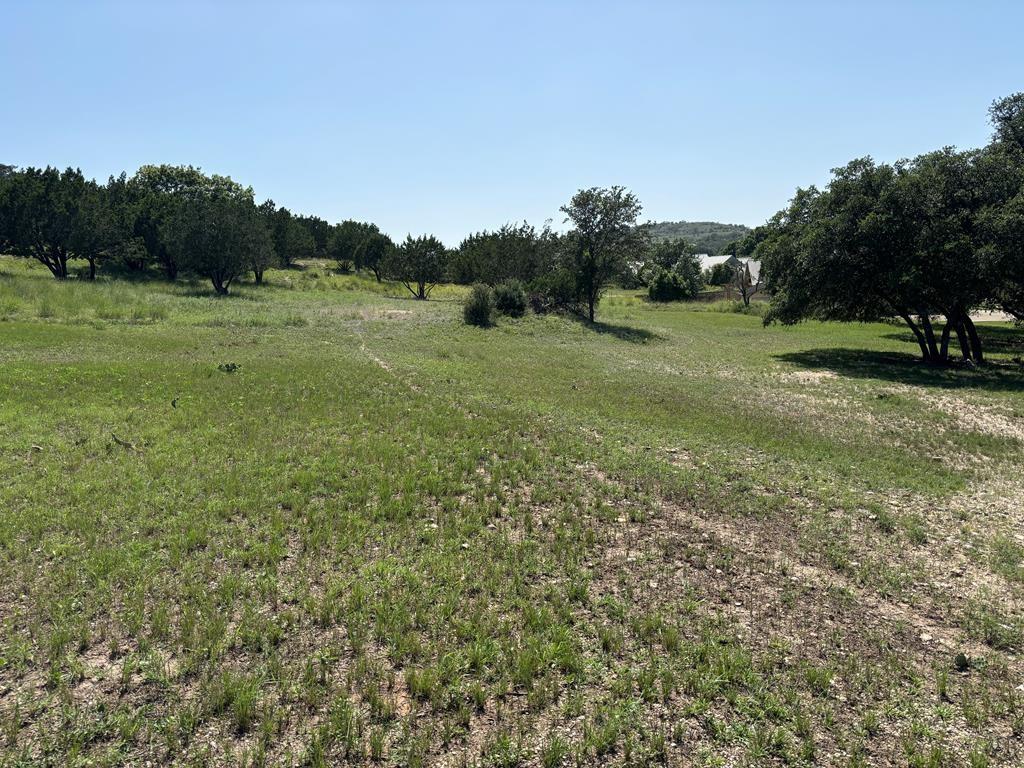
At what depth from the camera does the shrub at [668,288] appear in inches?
3278

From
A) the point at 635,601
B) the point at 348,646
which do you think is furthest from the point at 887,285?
the point at 348,646

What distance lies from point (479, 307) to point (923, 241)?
84.8 feet

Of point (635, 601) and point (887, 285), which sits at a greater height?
point (887, 285)

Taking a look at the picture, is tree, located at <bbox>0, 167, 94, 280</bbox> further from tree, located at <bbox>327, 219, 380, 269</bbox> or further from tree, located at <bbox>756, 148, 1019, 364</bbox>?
tree, located at <bbox>756, 148, 1019, 364</bbox>

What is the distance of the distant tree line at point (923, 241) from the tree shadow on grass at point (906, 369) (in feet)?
6.23

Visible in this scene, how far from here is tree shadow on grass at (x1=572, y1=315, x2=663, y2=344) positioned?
39266 millimetres

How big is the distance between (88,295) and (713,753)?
4678cm

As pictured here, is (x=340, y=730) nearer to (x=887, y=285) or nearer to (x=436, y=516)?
(x=436, y=516)

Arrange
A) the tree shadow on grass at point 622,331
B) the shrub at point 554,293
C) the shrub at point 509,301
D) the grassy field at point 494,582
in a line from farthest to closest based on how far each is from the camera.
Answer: the shrub at point 554,293
the shrub at point 509,301
the tree shadow on grass at point 622,331
the grassy field at point 494,582

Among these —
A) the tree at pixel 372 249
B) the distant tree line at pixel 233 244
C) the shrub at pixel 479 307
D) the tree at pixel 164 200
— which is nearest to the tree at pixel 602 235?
the distant tree line at pixel 233 244

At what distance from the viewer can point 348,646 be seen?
5598mm

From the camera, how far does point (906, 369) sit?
27.7 m

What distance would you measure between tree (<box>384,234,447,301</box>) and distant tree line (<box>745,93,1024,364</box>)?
161 feet

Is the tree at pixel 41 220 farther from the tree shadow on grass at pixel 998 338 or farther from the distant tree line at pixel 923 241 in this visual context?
the tree shadow on grass at pixel 998 338
